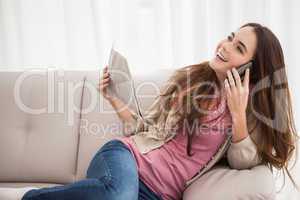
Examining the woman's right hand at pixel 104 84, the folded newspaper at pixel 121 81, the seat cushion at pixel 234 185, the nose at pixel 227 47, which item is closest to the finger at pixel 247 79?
the nose at pixel 227 47

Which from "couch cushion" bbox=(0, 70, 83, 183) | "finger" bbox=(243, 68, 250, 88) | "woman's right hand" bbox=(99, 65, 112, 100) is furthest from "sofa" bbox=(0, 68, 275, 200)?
"finger" bbox=(243, 68, 250, 88)

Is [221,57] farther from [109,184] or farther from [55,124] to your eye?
[55,124]

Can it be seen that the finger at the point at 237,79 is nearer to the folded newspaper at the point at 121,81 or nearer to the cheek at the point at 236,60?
the cheek at the point at 236,60

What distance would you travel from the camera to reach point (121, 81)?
153cm

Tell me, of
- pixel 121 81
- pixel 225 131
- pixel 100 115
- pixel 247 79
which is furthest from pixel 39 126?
pixel 247 79

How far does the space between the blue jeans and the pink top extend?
4cm

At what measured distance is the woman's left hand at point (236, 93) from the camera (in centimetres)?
135

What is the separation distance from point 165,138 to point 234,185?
0.37 meters

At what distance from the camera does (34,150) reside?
5.60 feet

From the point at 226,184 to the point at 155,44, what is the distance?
1016mm

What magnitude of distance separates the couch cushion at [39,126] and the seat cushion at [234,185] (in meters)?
0.62

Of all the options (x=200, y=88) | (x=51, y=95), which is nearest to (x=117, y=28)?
(x=51, y=95)

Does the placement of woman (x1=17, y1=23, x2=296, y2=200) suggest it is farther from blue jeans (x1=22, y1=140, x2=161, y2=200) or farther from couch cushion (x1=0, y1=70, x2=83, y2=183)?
couch cushion (x1=0, y1=70, x2=83, y2=183)

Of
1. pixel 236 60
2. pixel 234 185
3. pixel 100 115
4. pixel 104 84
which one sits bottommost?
pixel 234 185
